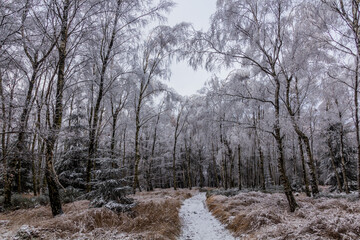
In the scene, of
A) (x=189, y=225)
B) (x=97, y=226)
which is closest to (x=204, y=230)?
(x=189, y=225)

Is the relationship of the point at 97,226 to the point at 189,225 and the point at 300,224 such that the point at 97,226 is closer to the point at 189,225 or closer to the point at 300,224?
the point at 189,225

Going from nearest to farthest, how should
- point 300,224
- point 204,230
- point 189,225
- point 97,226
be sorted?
point 300,224
point 97,226
point 204,230
point 189,225

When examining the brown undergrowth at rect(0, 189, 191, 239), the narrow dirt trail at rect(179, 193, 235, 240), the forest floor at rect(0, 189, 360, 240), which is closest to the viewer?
the forest floor at rect(0, 189, 360, 240)

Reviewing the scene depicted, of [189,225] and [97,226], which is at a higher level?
[97,226]

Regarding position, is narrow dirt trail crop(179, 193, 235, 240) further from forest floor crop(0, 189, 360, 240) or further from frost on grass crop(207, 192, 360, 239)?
frost on grass crop(207, 192, 360, 239)

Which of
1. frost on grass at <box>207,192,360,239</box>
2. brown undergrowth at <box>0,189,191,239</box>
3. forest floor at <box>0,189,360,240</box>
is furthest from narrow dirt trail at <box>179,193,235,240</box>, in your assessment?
brown undergrowth at <box>0,189,191,239</box>

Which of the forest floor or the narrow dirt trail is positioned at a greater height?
the forest floor

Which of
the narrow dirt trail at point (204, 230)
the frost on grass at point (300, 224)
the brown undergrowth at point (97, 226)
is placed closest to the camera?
the frost on grass at point (300, 224)

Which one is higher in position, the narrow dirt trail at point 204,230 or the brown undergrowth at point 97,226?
the brown undergrowth at point 97,226

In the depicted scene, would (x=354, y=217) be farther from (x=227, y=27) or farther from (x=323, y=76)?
(x=323, y=76)

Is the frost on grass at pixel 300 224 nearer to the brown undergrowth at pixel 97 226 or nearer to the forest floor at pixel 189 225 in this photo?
the forest floor at pixel 189 225

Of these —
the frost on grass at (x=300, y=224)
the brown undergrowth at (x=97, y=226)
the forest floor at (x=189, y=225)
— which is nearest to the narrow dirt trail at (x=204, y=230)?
the forest floor at (x=189, y=225)

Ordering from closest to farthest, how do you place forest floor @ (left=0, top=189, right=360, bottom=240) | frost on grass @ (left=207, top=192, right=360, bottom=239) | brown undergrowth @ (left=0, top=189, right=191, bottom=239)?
1. frost on grass @ (left=207, top=192, right=360, bottom=239)
2. forest floor @ (left=0, top=189, right=360, bottom=240)
3. brown undergrowth @ (left=0, top=189, right=191, bottom=239)

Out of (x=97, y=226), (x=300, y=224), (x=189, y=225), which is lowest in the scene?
(x=189, y=225)
